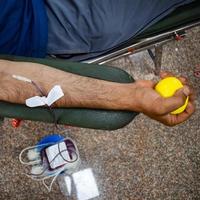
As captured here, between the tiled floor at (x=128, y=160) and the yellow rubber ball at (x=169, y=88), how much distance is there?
609mm

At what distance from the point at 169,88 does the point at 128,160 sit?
0.65 meters

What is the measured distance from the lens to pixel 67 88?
0.97 meters

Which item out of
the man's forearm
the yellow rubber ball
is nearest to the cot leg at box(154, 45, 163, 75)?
the yellow rubber ball

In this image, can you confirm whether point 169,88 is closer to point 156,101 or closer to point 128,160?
point 156,101

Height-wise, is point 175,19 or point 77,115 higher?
point 175,19

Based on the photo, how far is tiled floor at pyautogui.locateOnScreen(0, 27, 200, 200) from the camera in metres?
1.58

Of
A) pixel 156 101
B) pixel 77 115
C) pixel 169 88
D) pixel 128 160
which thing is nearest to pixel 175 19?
pixel 169 88

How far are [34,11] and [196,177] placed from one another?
0.99 metres

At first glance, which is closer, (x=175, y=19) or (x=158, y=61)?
(x=175, y=19)

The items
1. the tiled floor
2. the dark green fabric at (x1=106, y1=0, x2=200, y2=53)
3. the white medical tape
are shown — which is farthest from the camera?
the tiled floor

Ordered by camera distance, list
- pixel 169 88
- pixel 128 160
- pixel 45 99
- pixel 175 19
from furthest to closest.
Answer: pixel 128 160, pixel 175 19, pixel 169 88, pixel 45 99

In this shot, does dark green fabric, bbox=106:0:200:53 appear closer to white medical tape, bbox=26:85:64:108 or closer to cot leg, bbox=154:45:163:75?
cot leg, bbox=154:45:163:75

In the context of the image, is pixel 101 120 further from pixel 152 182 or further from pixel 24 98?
pixel 152 182

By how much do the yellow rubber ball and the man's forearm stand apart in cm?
10
